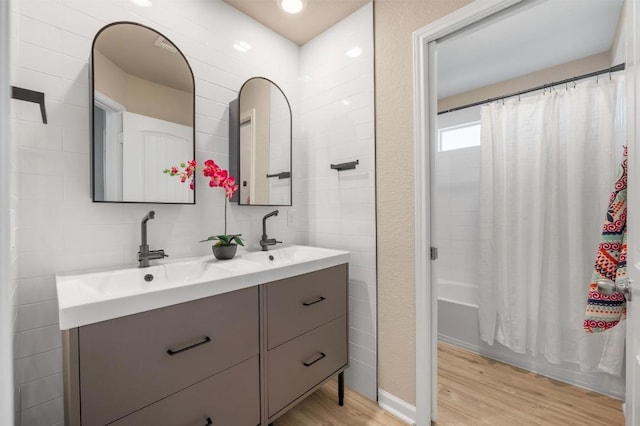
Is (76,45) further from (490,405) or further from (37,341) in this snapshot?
(490,405)

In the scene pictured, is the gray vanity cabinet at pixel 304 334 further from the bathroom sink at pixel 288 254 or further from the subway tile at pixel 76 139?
the subway tile at pixel 76 139

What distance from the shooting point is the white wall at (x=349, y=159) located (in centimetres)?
183

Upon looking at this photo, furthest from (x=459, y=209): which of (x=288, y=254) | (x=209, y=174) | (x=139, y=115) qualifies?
(x=139, y=115)

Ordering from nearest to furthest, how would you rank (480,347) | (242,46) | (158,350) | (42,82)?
1. (158,350)
2. (42,82)
3. (242,46)
4. (480,347)

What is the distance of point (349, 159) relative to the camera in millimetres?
1937

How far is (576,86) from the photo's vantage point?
6.54ft

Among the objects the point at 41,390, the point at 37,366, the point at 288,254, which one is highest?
the point at 288,254

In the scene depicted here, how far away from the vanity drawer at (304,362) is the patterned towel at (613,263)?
3.84ft

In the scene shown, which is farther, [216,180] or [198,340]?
[216,180]

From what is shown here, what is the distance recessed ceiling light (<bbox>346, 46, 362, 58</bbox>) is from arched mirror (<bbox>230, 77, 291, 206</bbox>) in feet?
1.80

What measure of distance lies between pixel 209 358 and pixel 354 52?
196cm

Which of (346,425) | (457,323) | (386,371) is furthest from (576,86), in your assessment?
(346,425)

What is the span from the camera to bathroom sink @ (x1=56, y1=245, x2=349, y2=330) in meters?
0.85

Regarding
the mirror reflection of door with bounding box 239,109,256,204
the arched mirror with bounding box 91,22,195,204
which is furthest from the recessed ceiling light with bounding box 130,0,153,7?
the mirror reflection of door with bounding box 239,109,256,204
